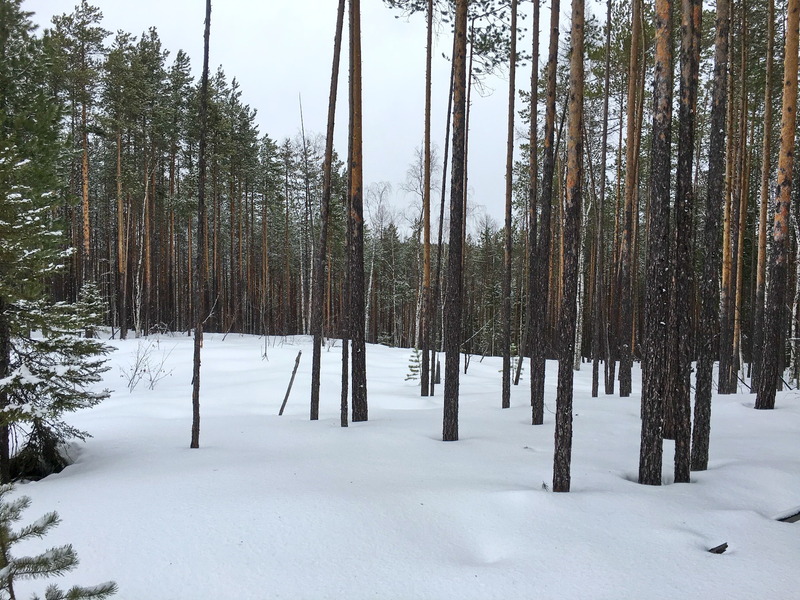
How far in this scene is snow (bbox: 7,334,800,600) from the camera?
3.10m

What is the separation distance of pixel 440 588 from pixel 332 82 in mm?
7778

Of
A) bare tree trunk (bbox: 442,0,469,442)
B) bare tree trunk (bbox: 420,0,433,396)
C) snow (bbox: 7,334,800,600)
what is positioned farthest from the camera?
bare tree trunk (bbox: 420,0,433,396)

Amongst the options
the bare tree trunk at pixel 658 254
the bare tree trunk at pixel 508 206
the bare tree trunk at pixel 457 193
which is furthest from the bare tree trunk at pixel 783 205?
the bare tree trunk at pixel 457 193

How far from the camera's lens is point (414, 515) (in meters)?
4.01

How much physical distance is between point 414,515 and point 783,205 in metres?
8.90

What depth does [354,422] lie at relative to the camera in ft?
27.5

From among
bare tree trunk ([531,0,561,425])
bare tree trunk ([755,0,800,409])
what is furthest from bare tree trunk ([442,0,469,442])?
bare tree trunk ([755,0,800,409])

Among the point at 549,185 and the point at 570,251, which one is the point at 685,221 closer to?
the point at 570,251

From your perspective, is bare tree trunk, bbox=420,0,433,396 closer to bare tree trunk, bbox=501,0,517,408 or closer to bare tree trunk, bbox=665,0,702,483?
bare tree trunk, bbox=501,0,517,408

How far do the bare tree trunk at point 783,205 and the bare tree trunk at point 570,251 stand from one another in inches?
246

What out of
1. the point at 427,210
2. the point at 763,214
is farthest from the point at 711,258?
the point at 763,214

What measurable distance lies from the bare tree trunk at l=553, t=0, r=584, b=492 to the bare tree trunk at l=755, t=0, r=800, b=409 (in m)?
6.24

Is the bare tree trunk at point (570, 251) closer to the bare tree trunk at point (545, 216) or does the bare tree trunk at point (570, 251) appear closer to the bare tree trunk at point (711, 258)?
the bare tree trunk at point (711, 258)

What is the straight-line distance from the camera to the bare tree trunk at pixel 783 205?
8.40 metres
